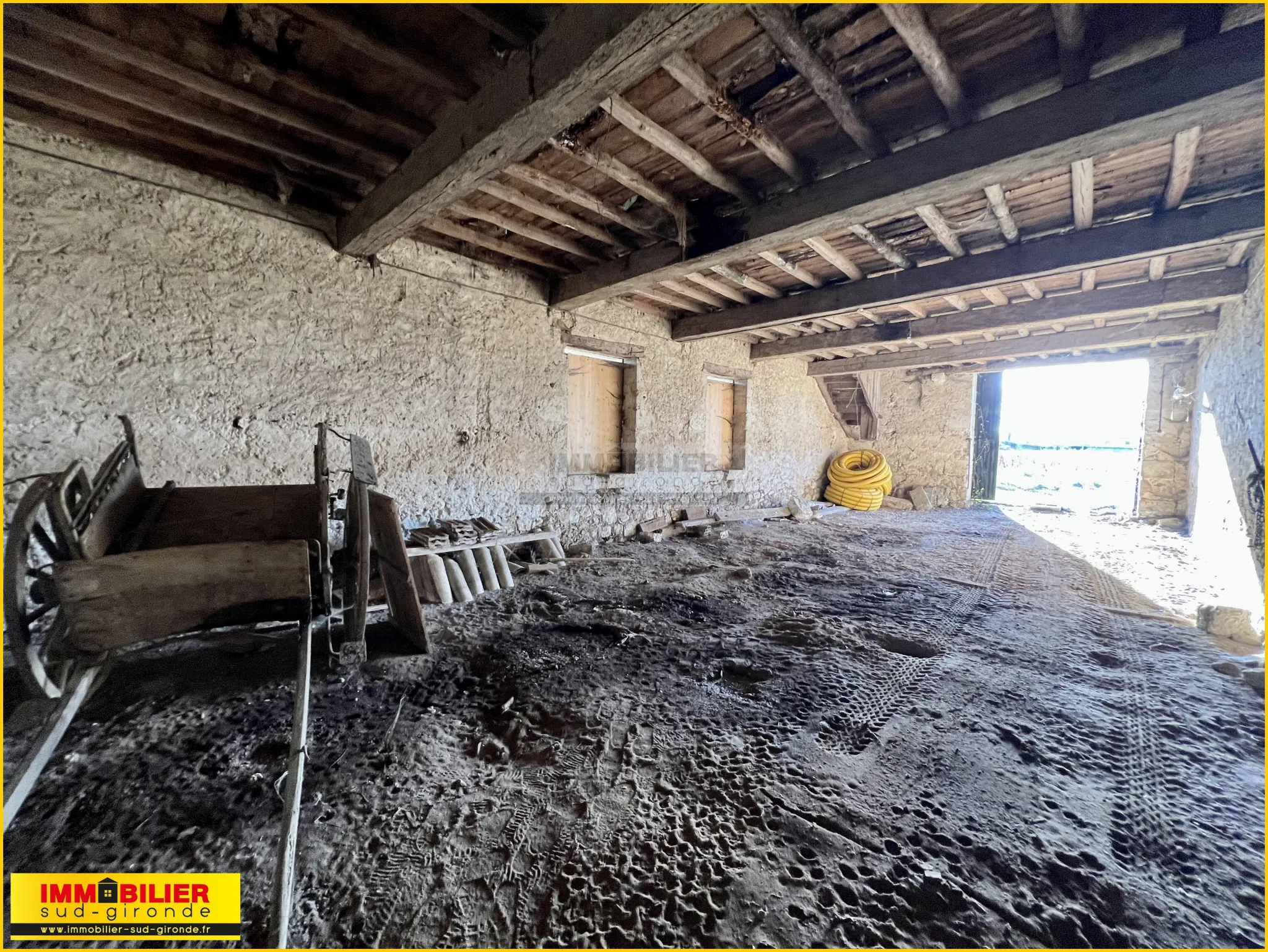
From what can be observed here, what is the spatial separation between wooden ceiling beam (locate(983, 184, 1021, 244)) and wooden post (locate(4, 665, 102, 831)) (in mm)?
4641

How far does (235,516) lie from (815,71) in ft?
10.8

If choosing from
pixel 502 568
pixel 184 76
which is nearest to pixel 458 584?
pixel 502 568

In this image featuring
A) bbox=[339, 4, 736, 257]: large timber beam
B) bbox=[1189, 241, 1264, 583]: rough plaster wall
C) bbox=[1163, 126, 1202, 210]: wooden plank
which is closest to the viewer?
bbox=[339, 4, 736, 257]: large timber beam

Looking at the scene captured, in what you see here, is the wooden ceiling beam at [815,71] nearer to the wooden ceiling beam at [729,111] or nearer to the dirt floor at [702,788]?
the wooden ceiling beam at [729,111]

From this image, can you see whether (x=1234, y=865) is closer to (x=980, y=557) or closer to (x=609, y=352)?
(x=980, y=557)

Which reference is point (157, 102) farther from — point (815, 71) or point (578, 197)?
point (815, 71)

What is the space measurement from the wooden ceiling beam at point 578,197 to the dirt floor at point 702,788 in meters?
2.87

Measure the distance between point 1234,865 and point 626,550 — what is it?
4235mm

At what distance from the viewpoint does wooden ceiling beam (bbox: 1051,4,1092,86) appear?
1.78 m

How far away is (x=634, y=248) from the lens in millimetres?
3938

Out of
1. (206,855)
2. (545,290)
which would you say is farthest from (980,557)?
(206,855)

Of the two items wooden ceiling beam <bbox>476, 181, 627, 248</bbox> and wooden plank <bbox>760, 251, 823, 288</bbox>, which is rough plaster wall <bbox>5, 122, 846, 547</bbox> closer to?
wooden ceiling beam <bbox>476, 181, 627, 248</bbox>

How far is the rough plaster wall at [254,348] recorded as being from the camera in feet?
8.05

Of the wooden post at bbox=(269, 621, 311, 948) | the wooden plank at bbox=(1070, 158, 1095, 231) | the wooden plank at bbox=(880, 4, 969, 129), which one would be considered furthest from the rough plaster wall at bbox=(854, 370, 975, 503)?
the wooden post at bbox=(269, 621, 311, 948)
